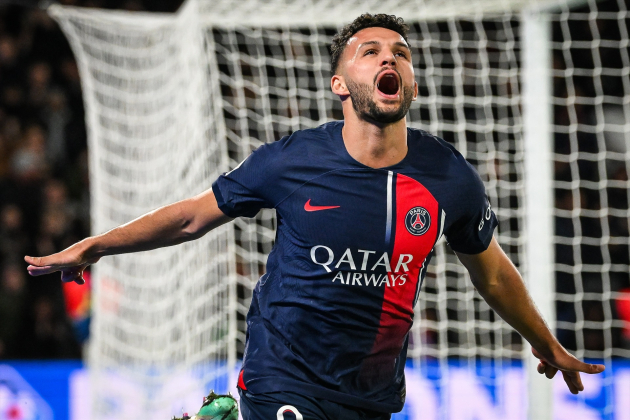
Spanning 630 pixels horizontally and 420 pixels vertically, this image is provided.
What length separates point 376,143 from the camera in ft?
8.06

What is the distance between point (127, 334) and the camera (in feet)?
18.2

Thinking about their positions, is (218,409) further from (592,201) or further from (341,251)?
(592,201)

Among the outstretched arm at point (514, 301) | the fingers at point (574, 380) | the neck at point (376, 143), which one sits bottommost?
the fingers at point (574, 380)

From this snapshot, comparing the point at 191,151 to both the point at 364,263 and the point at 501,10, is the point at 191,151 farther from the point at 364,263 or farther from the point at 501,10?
the point at 364,263

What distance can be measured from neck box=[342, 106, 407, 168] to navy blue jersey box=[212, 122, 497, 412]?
1.1 inches

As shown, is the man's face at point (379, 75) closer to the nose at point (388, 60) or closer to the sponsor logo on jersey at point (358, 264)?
the nose at point (388, 60)

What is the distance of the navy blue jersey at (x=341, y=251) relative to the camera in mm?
2393

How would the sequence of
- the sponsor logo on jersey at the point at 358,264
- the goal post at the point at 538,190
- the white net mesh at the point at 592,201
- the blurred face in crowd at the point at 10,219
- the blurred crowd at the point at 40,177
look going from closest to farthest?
the sponsor logo on jersey at the point at 358,264
the goal post at the point at 538,190
the white net mesh at the point at 592,201
the blurred crowd at the point at 40,177
the blurred face in crowd at the point at 10,219

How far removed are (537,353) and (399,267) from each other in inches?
29.1

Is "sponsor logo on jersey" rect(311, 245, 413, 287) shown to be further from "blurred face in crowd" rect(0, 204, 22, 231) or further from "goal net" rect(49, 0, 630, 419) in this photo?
"blurred face in crowd" rect(0, 204, 22, 231)

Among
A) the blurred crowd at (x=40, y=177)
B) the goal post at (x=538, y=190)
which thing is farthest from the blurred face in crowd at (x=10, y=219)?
the goal post at (x=538, y=190)

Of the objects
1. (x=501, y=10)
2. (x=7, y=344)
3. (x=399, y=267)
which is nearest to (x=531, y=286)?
(x=501, y=10)

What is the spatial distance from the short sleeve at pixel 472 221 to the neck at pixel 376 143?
0.23m

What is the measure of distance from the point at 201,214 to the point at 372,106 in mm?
636
